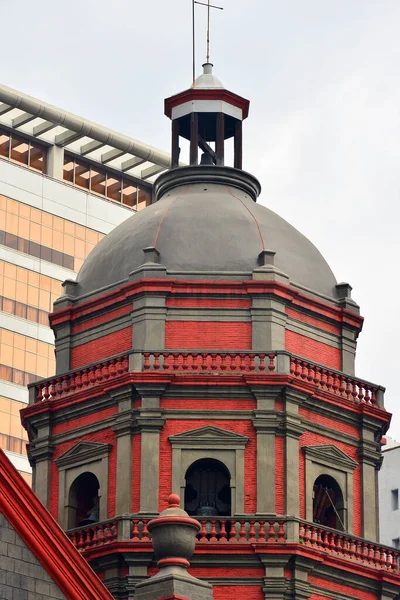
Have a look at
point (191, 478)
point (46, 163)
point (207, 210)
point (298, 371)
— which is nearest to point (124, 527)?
point (191, 478)

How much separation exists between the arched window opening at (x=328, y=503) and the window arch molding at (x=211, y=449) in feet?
8.34

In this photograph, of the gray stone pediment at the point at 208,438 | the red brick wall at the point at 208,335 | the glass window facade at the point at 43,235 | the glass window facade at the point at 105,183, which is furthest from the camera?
the glass window facade at the point at 105,183

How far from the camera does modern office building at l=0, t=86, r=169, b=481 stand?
9475cm

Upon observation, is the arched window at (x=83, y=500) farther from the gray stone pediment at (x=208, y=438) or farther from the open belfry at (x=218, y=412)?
the gray stone pediment at (x=208, y=438)

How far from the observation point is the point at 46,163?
102 metres

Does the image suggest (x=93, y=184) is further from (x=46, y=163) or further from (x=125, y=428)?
(x=125, y=428)

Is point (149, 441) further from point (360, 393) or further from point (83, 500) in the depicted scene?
point (360, 393)

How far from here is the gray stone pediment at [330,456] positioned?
52.8 m

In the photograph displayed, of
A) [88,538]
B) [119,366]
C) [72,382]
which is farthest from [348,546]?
[72,382]

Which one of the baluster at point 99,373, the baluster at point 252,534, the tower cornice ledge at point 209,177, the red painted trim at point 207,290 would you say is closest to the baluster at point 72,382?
the baluster at point 99,373

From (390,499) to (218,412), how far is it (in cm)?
4122

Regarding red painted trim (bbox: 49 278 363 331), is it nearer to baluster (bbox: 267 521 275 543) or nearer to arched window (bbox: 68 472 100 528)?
arched window (bbox: 68 472 100 528)

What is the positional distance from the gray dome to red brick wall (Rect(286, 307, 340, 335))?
89 cm

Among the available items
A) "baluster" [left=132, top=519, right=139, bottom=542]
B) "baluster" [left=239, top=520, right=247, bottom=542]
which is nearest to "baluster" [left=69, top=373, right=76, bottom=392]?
"baluster" [left=132, top=519, right=139, bottom=542]
